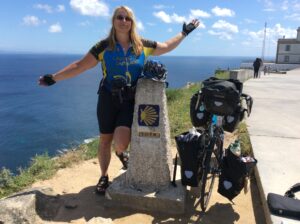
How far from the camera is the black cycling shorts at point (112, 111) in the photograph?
4461mm

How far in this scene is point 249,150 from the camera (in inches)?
244

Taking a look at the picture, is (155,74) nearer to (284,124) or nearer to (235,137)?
(235,137)

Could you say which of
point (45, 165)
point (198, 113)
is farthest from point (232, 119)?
point (45, 165)

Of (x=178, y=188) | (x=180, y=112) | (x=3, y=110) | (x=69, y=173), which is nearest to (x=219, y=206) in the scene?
(x=178, y=188)

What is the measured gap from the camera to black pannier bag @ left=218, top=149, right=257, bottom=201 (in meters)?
4.21

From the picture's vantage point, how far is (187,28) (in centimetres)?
483

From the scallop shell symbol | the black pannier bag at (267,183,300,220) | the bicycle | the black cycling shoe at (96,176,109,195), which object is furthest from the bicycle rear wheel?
the black cycling shoe at (96,176,109,195)

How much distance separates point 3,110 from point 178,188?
50946 mm

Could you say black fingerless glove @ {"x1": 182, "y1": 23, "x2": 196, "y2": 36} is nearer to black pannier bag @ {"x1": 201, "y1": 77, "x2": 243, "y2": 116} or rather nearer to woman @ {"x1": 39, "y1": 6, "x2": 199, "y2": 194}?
woman @ {"x1": 39, "y1": 6, "x2": 199, "y2": 194}

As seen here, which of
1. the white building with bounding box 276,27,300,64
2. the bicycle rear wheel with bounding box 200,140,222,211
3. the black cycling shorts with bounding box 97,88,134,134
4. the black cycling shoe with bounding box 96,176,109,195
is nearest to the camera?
the bicycle rear wheel with bounding box 200,140,222,211

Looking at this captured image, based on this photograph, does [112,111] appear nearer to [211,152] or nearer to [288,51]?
[211,152]

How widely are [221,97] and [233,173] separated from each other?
38.6 inches

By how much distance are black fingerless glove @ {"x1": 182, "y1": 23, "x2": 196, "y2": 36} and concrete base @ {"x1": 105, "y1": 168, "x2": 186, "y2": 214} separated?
2063mm

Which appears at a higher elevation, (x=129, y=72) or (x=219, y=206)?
(x=129, y=72)
